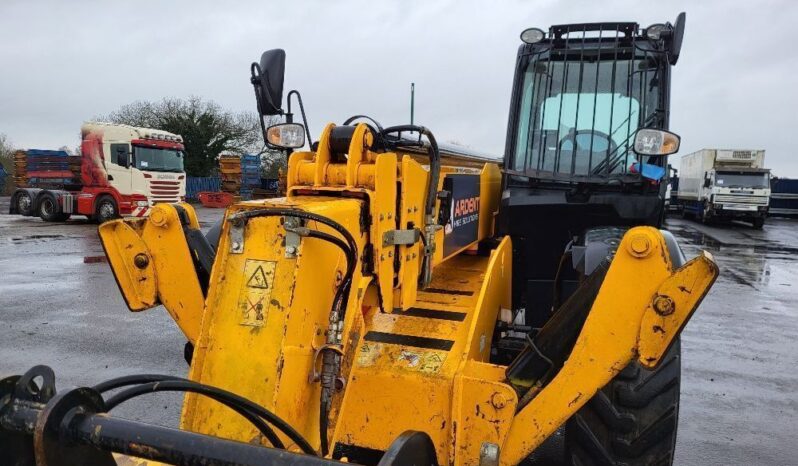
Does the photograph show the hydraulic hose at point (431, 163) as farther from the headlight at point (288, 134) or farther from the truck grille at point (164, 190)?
the truck grille at point (164, 190)

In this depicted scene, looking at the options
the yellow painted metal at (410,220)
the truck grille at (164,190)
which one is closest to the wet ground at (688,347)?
the yellow painted metal at (410,220)

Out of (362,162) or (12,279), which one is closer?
(362,162)

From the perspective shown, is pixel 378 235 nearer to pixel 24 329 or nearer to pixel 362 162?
pixel 362 162

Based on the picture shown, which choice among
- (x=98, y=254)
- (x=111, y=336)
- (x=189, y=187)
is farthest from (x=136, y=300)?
(x=189, y=187)

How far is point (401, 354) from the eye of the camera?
2.79m

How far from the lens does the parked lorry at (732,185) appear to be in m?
25.0

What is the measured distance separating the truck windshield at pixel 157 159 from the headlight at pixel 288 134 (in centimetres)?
1893

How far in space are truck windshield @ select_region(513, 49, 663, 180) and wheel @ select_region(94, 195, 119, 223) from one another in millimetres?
18928

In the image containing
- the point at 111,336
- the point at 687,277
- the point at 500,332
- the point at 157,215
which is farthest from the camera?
the point at 111,336

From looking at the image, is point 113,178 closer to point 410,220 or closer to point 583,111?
point 583,111

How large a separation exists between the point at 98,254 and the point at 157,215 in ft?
Answer: 38.7

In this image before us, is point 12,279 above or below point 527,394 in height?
below

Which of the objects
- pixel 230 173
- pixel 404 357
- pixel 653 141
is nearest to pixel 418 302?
pixel 404 357

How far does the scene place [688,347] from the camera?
6.82 metres
